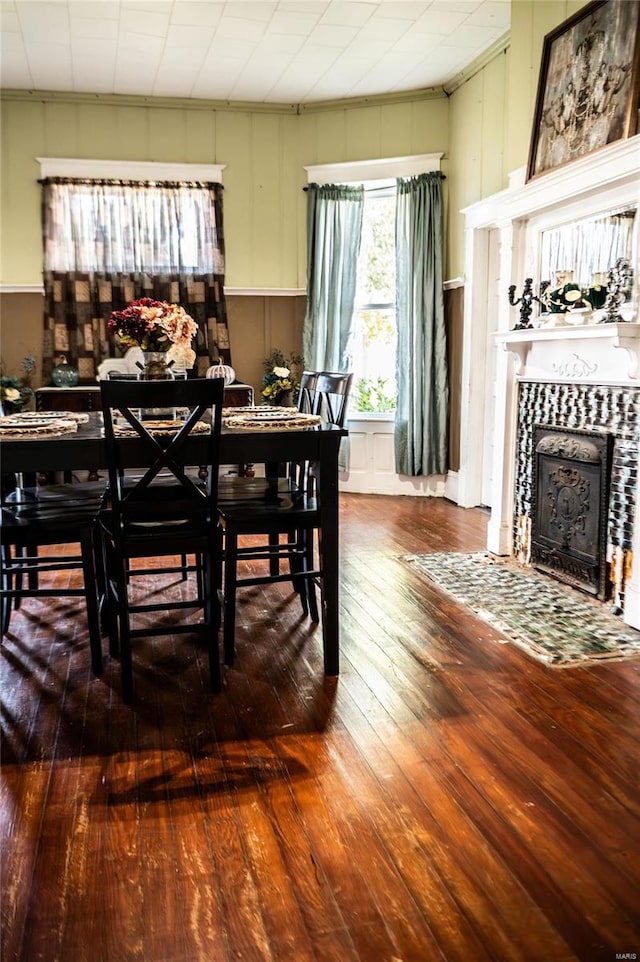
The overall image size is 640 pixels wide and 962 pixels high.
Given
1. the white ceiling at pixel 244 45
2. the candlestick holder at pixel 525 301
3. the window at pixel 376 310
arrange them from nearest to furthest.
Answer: the candlestick holder at pixel 525 301 → the white ceiling at pixel 244 45 → the window at pixel 376 310

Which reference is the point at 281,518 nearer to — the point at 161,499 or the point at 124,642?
the point at 161,499

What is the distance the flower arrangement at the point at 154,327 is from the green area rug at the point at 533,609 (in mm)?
1772

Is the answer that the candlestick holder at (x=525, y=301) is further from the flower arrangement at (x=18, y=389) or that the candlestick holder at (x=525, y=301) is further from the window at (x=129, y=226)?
the flower arrangement at (x=18, y=389)

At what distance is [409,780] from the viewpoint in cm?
215

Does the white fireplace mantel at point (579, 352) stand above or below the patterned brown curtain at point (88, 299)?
below

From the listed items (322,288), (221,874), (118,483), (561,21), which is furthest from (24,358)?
(221,874)

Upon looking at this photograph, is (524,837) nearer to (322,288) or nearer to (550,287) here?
(550,287)

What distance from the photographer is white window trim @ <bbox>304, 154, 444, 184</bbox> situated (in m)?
6.20

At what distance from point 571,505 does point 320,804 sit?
7.56ft

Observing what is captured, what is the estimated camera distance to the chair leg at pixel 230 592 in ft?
9.34

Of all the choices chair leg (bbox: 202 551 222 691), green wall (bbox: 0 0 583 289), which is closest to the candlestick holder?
green wall (bbox: 0 0 583 289)

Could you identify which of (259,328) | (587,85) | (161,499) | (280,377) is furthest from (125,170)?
(161,499)

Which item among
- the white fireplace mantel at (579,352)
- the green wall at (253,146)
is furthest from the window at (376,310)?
the white fireplace mantel at (579,352)

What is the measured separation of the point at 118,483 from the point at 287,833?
133cm
